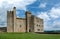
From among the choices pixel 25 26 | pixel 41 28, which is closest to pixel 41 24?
pixel 41 28

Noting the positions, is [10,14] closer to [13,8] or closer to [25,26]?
[13,8]

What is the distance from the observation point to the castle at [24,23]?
57.1 m

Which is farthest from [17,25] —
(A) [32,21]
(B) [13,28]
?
(A) [32,21]

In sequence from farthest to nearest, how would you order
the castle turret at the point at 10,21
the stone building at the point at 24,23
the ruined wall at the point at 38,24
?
the ruined wall at the point at 38,24, the stone building at the point at 24,23, the castle turret at the point at 10,21

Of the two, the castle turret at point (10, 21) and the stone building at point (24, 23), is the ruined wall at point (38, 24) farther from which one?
the castle turret at point (10, 21)

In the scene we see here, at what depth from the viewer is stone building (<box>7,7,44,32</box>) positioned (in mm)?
57062

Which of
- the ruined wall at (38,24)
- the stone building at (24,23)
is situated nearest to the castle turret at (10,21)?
the stone building at (24,23)

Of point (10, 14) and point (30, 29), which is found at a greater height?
point (10, 14)

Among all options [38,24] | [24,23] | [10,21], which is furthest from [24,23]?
[38,24]

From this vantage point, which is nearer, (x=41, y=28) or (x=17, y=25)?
(x=17, y=25)

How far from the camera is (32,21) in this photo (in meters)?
59.7

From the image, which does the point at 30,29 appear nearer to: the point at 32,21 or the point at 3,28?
the point at 32,21

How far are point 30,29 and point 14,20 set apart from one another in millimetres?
6791

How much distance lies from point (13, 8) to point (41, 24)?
11.7 m
